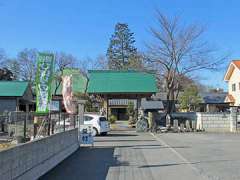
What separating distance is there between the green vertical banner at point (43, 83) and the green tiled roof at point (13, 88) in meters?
37.6

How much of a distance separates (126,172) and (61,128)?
21.5ft

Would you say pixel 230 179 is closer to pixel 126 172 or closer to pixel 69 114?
pixel 126 172

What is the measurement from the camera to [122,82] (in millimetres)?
47938

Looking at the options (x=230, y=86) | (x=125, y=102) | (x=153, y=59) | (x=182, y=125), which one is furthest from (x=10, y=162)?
(x=125, y=102)

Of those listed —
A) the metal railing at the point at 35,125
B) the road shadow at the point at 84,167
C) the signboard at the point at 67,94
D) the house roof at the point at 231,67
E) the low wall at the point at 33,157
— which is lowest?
the road shadow at the point at 84,167

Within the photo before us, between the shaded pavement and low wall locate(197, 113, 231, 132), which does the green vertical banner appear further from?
low wall locate(197, 113, 231, 132)

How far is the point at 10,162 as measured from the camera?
8758 mm

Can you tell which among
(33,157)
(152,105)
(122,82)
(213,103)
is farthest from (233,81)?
(33,157)

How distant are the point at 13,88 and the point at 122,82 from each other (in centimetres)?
1536

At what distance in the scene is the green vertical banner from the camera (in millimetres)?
16875

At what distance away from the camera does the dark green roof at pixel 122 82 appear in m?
46.4

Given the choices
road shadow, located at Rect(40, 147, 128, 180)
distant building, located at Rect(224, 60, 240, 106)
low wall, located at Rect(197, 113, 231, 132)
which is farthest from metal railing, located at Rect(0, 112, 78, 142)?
distant building, located at Rect(224, 60, 240, 106)

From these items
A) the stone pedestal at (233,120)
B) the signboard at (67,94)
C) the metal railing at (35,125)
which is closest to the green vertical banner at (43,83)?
the metal railing at (35,125)

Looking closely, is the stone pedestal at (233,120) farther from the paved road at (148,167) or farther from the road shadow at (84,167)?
the road shadow at (84,167)
